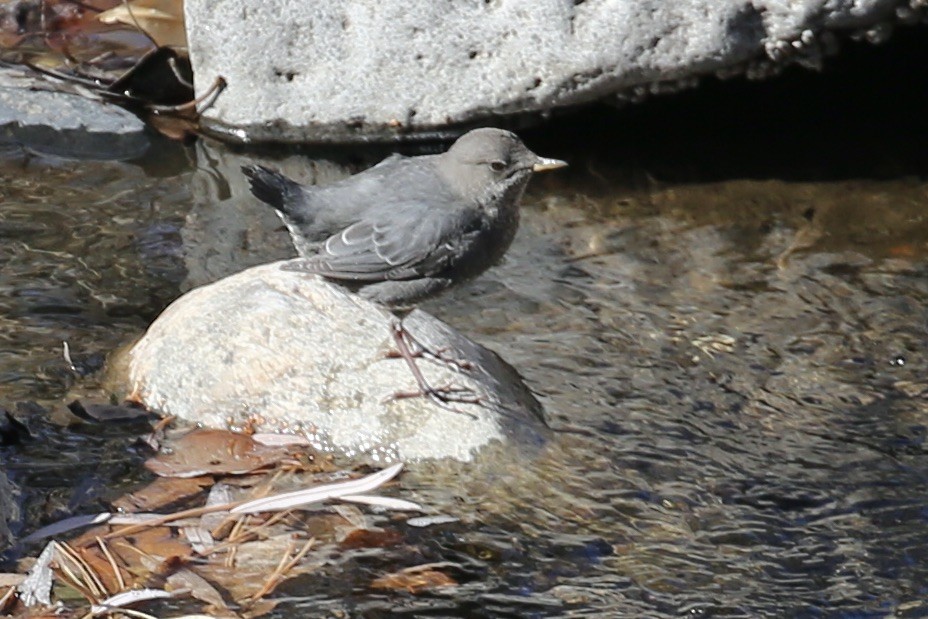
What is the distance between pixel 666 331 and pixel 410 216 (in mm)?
1314

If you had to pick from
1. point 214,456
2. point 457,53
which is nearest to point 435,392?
point 214,456

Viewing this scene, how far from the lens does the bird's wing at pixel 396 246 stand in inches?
182

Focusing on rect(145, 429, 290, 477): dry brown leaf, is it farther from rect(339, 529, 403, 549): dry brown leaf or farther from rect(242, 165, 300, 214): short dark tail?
rect(242, 165, 300, 214): short dark tail

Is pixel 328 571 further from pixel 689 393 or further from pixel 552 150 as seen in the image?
pixel 552 150

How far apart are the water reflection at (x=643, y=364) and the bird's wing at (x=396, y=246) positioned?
67 centimetres

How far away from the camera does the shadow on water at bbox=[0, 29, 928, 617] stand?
12.6 ft

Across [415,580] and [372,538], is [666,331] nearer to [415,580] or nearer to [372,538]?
[372,538]

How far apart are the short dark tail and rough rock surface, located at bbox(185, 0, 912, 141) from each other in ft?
7.75

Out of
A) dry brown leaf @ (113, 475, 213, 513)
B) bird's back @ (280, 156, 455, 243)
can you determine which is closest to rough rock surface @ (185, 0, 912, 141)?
bird's back @ (280, 156, 455, 243)

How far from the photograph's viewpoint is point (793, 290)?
5.78m

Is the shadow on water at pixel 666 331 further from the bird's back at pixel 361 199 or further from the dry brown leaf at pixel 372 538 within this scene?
the bird's back at pixel 361 199

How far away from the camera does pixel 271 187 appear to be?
15.0 feet

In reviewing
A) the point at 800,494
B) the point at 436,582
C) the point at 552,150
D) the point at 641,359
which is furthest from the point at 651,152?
the point at 436,582

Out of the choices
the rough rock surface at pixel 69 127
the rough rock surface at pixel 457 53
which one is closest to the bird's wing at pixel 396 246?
the rough rock surface at pixel 457 53
